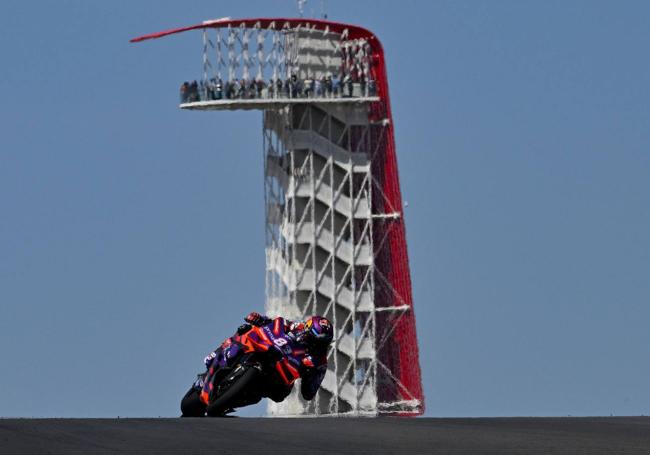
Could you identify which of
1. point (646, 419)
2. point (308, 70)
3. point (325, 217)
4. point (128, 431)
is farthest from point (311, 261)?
point (128, 431)

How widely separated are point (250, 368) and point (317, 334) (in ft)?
5.14

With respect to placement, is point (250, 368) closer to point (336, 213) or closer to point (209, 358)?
point (209, 358)

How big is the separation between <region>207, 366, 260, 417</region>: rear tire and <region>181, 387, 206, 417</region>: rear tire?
1379mm

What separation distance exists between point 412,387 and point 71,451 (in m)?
108

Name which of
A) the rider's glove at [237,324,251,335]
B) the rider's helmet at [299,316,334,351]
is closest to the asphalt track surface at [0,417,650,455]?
the rider's helmet at [299,316,334,351]

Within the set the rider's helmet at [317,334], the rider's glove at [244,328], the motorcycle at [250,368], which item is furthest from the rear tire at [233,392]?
the rider's glove at [244,328]

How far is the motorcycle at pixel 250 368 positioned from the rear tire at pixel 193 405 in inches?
1.5

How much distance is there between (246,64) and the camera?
5133 inches

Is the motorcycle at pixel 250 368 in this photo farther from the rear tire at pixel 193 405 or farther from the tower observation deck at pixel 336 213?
the tower observation deck at pixel 336 213

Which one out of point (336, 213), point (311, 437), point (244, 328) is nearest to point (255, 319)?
point (244, 328)

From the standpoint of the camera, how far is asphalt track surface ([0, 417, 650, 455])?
25422 mm

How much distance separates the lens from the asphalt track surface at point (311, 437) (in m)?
25.4

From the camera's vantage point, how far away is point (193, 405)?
43188 mm

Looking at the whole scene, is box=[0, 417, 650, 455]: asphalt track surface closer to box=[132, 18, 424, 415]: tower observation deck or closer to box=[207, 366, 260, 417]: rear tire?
box=[207, 366, 260, 417]: rear tire
